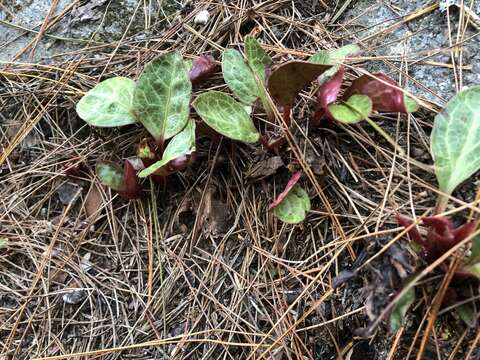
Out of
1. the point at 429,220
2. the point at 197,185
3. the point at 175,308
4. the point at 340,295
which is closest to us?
the point at 429,220

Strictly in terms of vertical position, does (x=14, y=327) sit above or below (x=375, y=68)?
below

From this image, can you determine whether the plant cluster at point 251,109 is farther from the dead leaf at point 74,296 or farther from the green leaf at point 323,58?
the dead leaf at point 74,296

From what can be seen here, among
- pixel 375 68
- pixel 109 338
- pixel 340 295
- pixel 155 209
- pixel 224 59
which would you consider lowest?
pixel 109 338

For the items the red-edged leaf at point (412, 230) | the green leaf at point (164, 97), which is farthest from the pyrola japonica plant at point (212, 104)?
the red-edged leaf at point (412, 230)

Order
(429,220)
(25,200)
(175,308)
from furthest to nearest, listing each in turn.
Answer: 1. (25,200)
2. (175,308)
3. (429,220)

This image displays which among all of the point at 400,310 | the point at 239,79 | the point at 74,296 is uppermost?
the point at 239,79

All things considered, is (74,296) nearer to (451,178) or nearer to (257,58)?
(257,58)

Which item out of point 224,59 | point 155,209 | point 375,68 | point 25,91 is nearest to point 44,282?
point 155,209

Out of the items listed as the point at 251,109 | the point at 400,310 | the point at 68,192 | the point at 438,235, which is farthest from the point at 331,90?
the point at 68,192

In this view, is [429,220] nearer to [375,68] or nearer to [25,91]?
[375,68]
